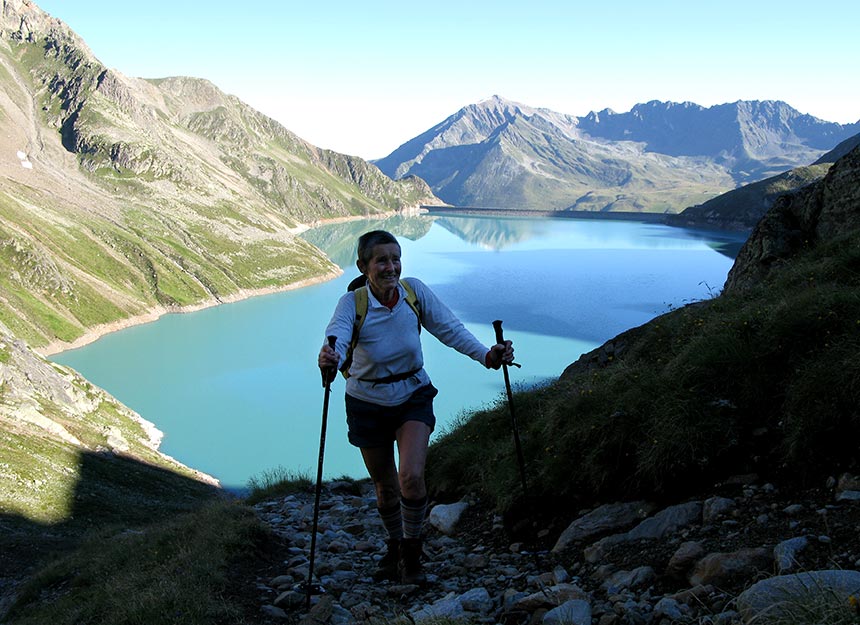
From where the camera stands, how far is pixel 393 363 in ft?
21.0

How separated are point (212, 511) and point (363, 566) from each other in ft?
10.0

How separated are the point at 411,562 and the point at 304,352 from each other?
73.9 meters

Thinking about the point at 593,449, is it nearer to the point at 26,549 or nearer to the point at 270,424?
the point at 26,549

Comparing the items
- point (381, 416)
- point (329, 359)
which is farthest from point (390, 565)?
point (329, 359)

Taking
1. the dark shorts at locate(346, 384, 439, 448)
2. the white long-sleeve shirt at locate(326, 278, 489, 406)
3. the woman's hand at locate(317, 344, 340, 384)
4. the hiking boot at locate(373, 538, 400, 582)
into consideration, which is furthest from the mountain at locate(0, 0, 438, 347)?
the woman's hand at locate(317, 344, 340, 384)

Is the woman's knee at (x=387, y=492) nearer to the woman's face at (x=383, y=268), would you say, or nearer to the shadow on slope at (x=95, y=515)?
the woman's face at (x=383, y=268)

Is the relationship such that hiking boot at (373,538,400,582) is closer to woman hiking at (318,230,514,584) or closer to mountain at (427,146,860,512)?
woman hiking at (318,230,514,584)

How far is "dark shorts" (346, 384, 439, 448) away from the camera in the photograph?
6.46 metres

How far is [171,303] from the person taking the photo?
107125 millimetres

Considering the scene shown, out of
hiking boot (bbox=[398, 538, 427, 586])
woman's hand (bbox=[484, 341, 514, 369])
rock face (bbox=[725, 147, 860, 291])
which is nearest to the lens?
woman's hand (bbox=[484, 341, 514, 369])

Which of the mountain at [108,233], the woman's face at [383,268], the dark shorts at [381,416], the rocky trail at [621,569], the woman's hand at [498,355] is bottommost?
the rocky trail at [621,569]

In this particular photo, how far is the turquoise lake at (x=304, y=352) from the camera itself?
53.9m

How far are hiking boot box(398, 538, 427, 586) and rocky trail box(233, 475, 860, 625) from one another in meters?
0.12

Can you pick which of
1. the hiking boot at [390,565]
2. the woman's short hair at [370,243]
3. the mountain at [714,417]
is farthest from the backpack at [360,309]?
the mountain at [714,417]
